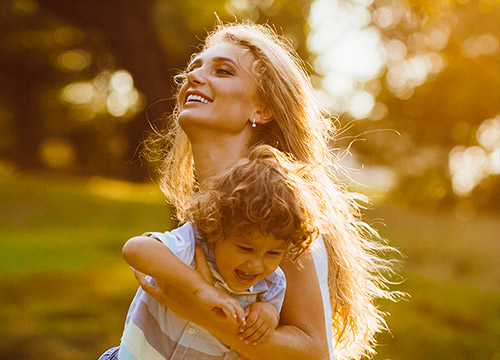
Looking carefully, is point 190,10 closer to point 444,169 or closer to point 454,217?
point 454,217

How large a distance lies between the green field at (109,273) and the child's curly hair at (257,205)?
549cm

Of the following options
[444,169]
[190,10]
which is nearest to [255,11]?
[190,10]

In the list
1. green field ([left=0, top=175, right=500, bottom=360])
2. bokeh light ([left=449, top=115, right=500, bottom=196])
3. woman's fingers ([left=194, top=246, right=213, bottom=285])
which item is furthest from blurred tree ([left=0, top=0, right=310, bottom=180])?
bokeh light ([left=449, top=115, right=500, bottom=196])

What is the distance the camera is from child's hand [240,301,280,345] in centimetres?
190

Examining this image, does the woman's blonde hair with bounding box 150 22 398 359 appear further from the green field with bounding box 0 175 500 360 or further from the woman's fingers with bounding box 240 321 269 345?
the green field with bounding box 0 175 500 360

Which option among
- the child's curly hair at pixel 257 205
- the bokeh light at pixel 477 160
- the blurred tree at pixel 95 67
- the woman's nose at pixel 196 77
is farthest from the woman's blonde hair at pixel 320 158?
the bokeh light at pixel 477 160

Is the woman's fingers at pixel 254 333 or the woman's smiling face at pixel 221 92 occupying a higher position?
the woman's smiling face at pixel 221 92

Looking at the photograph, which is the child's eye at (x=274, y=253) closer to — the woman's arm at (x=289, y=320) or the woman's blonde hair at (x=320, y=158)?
the woman's arm at (x=289, y=320)

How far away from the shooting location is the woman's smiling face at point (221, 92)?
2.27 meters

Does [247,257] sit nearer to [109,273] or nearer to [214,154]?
[214,154]

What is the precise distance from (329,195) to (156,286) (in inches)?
29.4

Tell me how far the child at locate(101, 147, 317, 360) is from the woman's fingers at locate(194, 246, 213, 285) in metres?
0.02

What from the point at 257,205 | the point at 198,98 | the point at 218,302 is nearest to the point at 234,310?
the point at 218,302

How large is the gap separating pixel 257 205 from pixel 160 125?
3.71 meters
